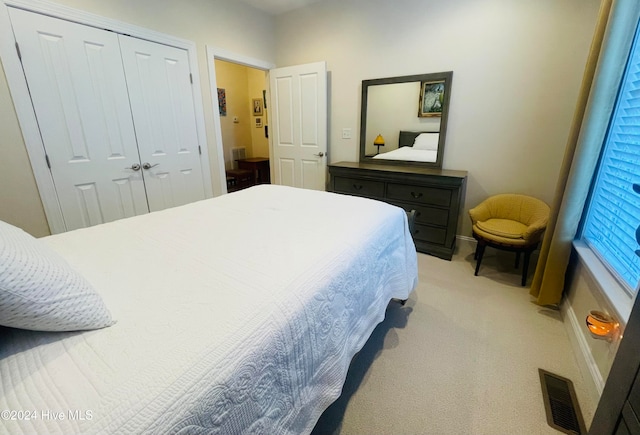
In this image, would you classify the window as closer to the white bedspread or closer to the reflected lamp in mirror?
the white bedspread

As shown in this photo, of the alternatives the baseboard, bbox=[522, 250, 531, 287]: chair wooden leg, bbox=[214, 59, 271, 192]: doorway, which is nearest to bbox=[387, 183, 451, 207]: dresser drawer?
bbox=[522, 250, 531, 287]: chair wooden leg

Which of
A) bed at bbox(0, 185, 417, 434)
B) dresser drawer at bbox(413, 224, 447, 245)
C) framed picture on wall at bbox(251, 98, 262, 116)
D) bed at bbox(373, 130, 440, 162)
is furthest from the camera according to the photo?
framed picture on wall at bbox(251, 98, 262, 116)

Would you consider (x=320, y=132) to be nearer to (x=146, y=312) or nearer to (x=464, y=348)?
(x=464, y=348)

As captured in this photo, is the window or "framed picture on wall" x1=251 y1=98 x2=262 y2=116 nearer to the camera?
the window

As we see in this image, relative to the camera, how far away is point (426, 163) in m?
3.07

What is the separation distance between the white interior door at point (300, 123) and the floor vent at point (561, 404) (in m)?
2.86

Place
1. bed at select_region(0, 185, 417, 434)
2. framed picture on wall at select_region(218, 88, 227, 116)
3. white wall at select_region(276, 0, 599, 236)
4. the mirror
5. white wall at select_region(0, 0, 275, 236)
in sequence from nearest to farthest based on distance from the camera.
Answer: bed at select_region(0, 185, 417, 434) < white wall at select_region(0, 0, 275, 236) < white wall at select_region(276, 0, 599, 236) < the mirror < framed picture on wall at select_region(218, 88, 227, 116)

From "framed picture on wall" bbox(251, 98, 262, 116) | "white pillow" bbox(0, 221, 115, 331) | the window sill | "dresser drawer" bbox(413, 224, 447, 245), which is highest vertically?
"framed picture on wall" bbox(251, 98, 262, 116)

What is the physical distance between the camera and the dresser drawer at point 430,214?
2711mm

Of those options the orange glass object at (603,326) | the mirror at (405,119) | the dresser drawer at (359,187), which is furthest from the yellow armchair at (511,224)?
the orange glass object at (603,326)

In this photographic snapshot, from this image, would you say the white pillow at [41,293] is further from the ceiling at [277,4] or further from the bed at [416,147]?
the ceiling at [277,4]

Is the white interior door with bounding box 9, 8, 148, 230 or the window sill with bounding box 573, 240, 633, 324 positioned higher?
the white interior door with bounding box 9, 8, 148, 230

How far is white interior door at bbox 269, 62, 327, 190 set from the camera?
3402 mm

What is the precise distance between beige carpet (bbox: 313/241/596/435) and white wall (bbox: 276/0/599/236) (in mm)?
1263
